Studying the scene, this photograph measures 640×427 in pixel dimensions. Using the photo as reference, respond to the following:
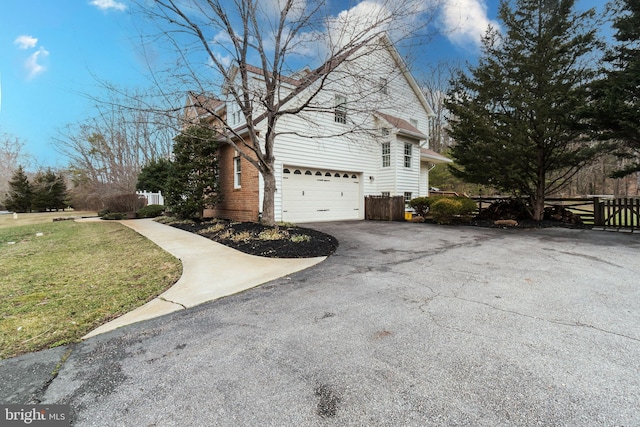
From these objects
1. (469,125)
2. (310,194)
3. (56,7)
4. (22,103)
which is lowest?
(310,194)

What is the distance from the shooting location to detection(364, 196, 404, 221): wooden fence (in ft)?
43.0

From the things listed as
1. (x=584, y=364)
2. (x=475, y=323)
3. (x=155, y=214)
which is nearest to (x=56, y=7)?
(x=155, y=214)

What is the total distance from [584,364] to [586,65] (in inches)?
465

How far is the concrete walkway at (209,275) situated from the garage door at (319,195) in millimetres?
4925

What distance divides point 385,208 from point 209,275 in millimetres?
10029

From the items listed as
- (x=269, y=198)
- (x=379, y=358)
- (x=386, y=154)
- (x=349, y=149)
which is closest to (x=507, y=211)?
(x=386, y=154)

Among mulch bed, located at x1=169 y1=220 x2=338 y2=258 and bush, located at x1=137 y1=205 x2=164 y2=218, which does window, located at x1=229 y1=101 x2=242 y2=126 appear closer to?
mulch bed, located at x1=169 y1=220 x2=338 y2=258

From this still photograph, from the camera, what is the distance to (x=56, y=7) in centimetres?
835

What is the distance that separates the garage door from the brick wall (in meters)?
1.31

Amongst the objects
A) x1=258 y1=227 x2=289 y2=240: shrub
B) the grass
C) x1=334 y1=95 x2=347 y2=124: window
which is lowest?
the grass

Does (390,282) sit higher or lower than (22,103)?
lower

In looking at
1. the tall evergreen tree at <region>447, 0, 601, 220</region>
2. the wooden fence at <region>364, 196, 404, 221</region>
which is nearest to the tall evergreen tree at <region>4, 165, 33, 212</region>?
Result: the wooden fence at <region>364, 196, 404, 221</region>

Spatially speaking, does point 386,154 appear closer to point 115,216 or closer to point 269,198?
point 269,198

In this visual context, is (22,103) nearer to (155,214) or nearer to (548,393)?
(155,214)
